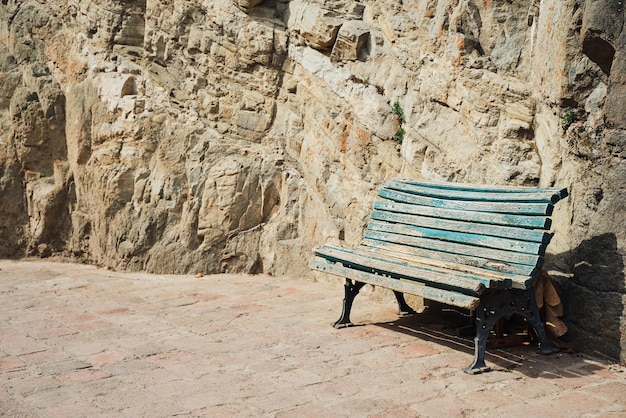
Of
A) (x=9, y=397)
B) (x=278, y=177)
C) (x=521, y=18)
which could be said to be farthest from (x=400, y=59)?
(x=9, y=397)

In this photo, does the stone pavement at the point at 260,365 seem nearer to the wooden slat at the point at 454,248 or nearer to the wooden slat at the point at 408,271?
the wooden slat at the point at 408,271

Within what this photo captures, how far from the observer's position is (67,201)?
28.0 ft

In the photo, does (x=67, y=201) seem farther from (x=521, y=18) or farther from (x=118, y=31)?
(x=521, y=18)

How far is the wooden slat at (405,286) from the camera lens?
13.2 ft

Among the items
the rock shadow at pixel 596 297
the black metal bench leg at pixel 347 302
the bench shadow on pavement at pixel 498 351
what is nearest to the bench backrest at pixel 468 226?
the black metal bench leg at pixel 347 302

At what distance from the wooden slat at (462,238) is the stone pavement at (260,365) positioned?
69 centimetres

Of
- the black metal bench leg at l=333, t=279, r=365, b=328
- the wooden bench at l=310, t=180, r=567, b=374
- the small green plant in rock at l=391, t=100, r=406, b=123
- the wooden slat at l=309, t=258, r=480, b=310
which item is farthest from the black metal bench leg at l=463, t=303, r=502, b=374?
the small green plant in rock at l=391, t=100, r=406, b=123

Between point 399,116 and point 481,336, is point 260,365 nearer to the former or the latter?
point 481,336

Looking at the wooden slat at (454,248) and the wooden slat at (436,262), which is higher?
the wooden slat at (454,248)

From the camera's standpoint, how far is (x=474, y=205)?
15.6 ft

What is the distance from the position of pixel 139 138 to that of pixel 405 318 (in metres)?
3.87

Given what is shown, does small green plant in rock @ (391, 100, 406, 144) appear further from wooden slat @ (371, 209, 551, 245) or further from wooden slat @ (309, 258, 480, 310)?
wooden slat @ (309, 258, 480, 310)

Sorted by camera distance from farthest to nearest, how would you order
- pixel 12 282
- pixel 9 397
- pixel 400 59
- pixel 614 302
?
1. pixel 12 282
2. pixel 400 59
3. pixel 614 302
4. pixel 9 397

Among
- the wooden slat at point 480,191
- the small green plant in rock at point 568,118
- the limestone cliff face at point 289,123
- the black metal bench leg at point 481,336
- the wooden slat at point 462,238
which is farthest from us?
the small green plant in rock at point 568,118
